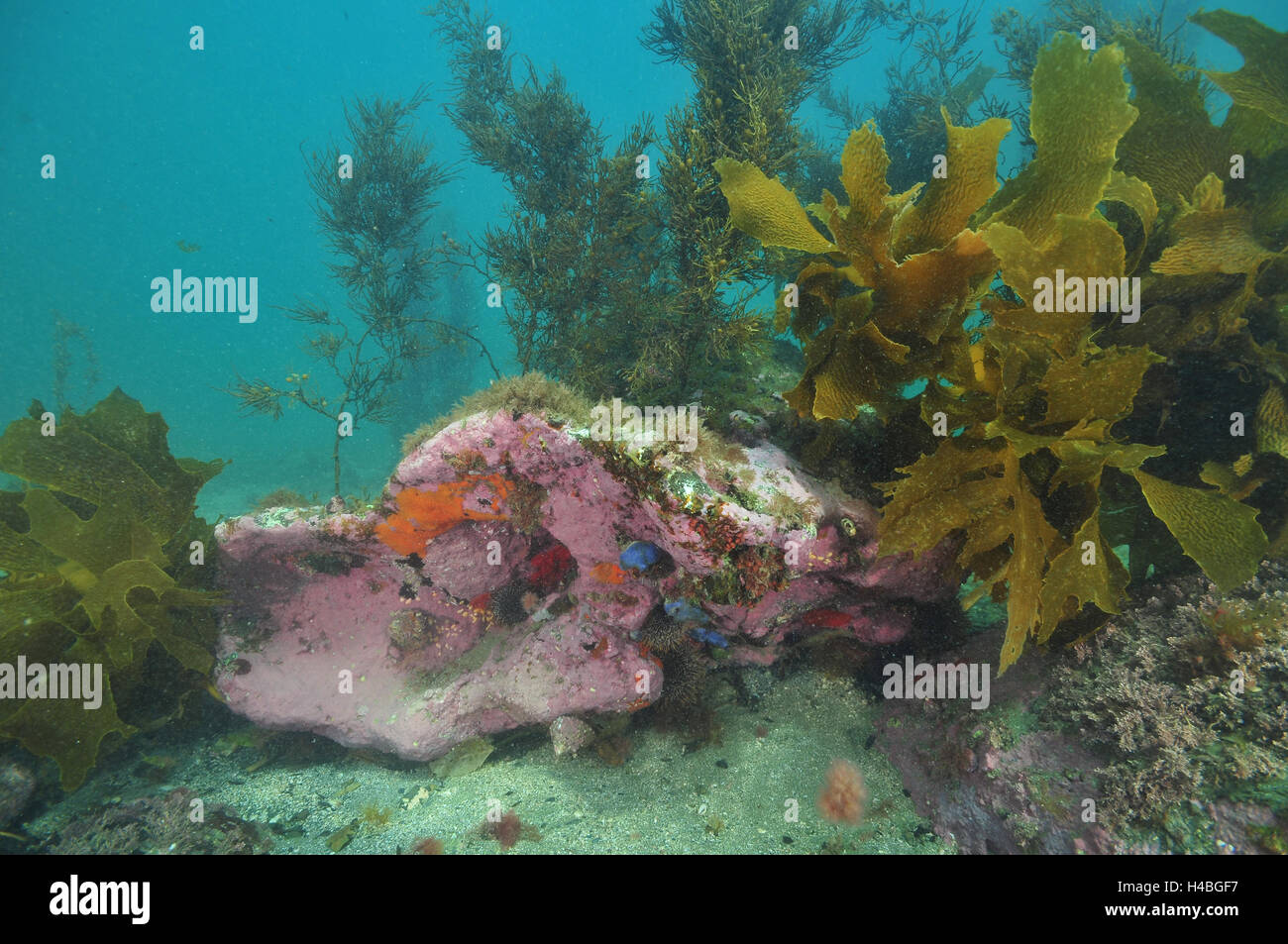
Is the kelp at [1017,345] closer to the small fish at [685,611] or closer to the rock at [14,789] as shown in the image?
the small fish at [685,611]

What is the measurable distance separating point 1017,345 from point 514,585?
331 centimetres

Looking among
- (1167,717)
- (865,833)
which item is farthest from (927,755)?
(1167,717)

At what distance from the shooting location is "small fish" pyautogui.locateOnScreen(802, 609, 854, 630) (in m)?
3.28

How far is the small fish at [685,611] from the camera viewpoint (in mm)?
3203

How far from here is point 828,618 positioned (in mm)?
3295

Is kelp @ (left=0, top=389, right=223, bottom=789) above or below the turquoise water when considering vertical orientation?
below

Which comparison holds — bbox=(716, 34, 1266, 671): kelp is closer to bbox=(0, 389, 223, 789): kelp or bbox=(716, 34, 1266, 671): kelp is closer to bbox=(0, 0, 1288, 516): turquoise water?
bbox=(0, 389, 223, 789): kelp

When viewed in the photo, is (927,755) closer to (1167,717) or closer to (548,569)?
(1167,717)

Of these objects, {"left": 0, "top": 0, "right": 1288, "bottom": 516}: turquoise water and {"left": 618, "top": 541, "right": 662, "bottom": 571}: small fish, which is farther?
{"left": 0, "top": 0, "right": 1288, "bottom": 516}: turquoise water

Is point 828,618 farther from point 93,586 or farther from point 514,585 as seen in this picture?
point 93,586

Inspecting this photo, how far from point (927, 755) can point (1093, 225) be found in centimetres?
267

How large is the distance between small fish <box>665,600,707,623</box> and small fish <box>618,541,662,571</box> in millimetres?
305

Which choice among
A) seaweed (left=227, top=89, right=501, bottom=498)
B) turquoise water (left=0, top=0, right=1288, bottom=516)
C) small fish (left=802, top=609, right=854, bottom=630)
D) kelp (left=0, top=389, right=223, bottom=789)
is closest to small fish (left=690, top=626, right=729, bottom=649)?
small fish (left=802, top=609, right=854, bottom=630)

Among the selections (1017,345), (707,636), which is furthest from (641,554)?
(1017,345)
